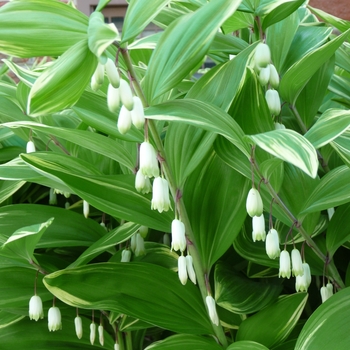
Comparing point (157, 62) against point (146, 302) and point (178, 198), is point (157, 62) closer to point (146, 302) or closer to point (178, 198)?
point (178, 198)

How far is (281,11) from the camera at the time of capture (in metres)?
0.64

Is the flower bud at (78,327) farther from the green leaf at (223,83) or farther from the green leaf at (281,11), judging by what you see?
the green leaf at (281,11)

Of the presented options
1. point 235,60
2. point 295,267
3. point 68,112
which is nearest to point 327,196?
point 295,267

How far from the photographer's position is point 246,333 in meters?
0.70

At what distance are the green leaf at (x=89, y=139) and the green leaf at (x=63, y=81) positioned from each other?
0.12m

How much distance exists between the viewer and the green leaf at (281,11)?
0.62 metres

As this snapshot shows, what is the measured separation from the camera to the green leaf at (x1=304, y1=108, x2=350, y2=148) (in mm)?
484

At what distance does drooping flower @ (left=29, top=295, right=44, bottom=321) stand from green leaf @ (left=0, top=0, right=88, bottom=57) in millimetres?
365

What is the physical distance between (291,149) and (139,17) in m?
0.19

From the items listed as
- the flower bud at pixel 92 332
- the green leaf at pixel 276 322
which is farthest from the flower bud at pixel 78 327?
the green leaf at pixel 276 322

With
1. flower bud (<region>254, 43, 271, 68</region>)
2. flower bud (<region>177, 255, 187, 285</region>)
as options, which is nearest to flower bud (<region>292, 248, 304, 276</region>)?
flower bud (<region>177, 255, 187, 285</region>)

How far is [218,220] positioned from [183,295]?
117mm

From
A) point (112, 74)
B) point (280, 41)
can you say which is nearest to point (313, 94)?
point (280, 41)

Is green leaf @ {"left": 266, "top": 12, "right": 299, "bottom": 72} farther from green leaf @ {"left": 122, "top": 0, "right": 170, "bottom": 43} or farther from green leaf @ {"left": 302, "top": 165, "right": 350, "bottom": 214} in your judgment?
green leaf @ {"left": 122, "top": 0, "right": 170, "bottom": 43}
